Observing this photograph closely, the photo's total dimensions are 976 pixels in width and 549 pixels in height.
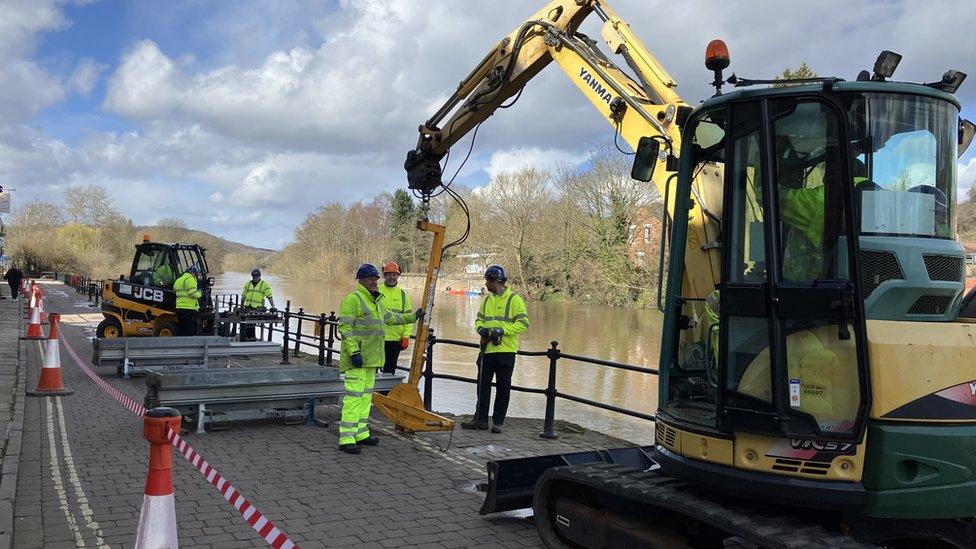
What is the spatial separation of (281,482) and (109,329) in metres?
11.5

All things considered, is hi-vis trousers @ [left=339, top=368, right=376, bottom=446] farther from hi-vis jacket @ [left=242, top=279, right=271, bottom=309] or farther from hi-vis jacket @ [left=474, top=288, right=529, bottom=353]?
hi-vis jacket @ [left=242, top=279, right=271, bottom=309]

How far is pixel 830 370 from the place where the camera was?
134 inches

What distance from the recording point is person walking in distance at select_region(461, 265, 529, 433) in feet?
28.4

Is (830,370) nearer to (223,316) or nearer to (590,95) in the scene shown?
(590,95)

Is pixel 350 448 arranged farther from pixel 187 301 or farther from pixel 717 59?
pixel 187 301

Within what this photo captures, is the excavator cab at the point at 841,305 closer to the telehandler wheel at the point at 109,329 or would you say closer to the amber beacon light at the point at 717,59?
the amber beacon light at the point at 717,59

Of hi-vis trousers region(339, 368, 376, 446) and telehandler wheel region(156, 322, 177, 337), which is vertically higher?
telehandler wheel region(156, 322, 177, 337)

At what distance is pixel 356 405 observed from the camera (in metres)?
7.59

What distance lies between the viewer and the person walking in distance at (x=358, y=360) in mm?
7539

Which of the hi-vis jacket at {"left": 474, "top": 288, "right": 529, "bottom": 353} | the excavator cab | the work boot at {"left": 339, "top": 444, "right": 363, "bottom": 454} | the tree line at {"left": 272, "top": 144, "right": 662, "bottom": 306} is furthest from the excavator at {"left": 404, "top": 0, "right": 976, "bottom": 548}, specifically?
the tree line at {"left": 272, "top": 144, "right": 662, "bottom": 306}

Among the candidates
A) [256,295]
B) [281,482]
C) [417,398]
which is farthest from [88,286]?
[281,482]

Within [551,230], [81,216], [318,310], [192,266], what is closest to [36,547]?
[192,266]

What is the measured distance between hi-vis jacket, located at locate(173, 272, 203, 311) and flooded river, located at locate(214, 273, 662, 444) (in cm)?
514

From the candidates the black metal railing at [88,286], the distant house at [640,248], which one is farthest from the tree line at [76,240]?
the distant house at [640,248]
